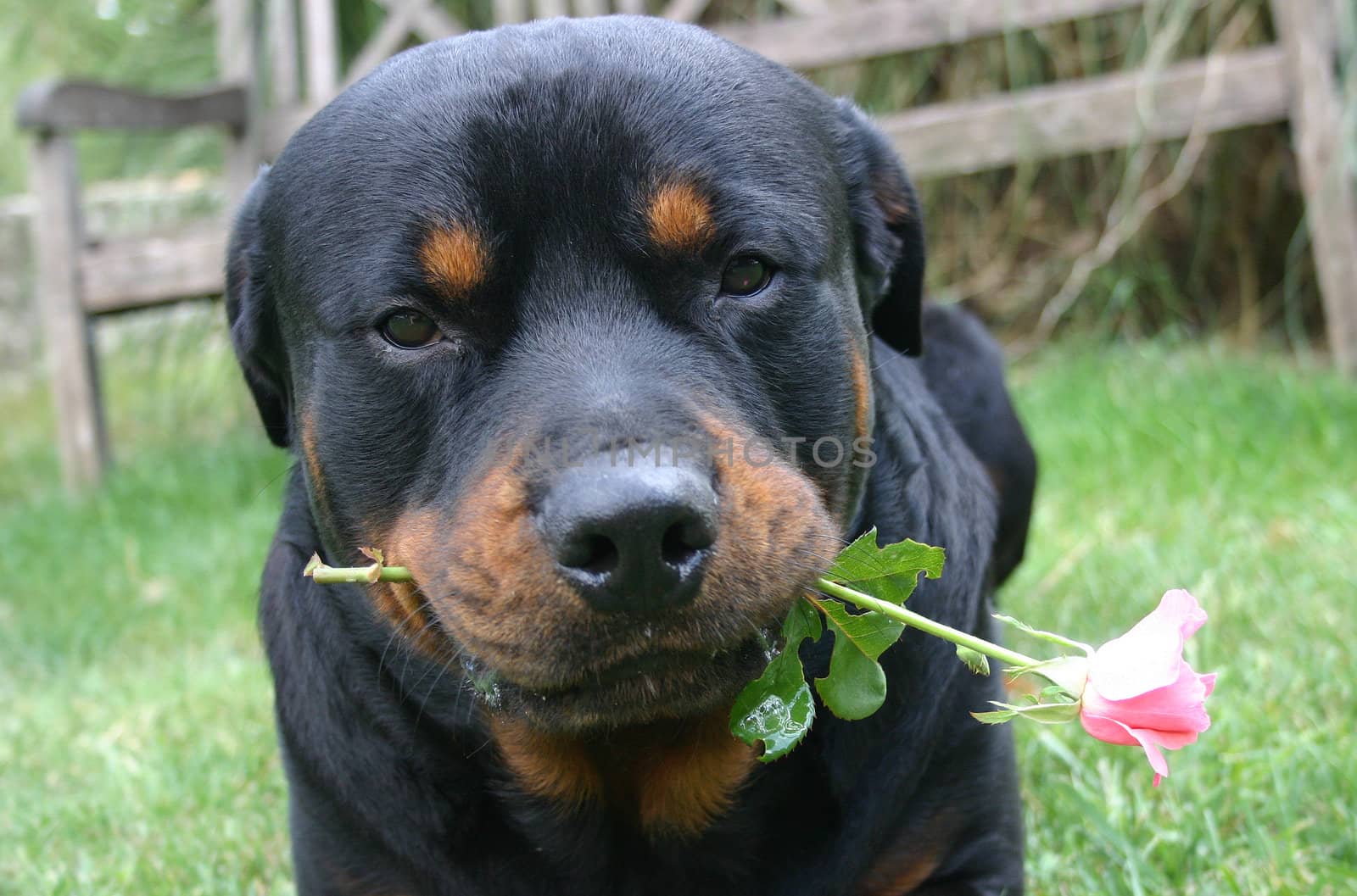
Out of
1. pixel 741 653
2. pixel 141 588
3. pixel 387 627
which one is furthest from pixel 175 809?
pixel 141 588

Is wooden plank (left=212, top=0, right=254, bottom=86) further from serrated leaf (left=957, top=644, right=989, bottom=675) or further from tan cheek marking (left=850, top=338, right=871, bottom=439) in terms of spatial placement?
serrated leaf (left=957, top=644, right=989, bottom=675)

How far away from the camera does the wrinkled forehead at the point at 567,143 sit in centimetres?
191

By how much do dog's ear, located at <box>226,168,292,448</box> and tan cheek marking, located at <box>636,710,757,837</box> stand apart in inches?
37.1

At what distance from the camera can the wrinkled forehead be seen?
191 centimetres

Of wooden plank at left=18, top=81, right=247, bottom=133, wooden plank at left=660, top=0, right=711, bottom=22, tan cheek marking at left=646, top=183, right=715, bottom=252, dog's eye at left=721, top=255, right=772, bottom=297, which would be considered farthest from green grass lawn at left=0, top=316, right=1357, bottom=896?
wooden plank at left=660, top=0, right=711, bottom=22

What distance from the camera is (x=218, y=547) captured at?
16.9 feet

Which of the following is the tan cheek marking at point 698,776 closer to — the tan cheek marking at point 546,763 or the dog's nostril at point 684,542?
the tan cheek marking at point 546,763

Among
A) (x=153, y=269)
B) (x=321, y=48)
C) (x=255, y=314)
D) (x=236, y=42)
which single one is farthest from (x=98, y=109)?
(x=255, y=314)

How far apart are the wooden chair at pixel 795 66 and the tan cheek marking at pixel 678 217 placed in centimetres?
370

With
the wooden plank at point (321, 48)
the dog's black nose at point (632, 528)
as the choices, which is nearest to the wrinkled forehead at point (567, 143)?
the dog's black nose at point (632, 528)

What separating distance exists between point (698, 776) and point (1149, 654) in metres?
0.81

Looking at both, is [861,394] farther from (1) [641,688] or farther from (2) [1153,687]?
(2) [1153,687]

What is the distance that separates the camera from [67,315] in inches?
240

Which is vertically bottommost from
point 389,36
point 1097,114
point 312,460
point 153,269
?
point 153,269
